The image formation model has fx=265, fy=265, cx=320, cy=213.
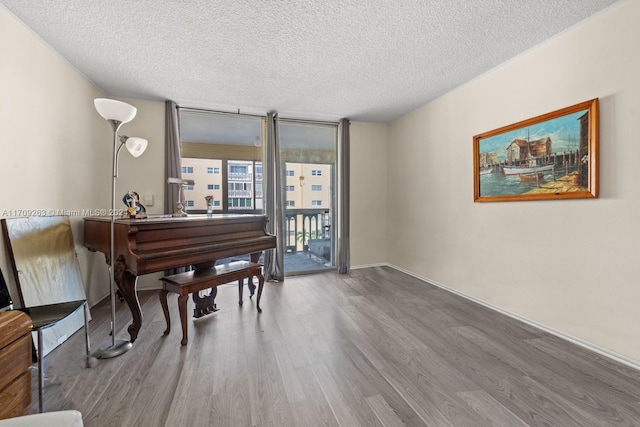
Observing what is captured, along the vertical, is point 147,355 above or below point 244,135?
below

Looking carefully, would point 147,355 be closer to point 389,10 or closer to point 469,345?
point 469,345

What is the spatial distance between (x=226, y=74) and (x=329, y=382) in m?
3.05

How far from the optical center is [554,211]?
2338 mm

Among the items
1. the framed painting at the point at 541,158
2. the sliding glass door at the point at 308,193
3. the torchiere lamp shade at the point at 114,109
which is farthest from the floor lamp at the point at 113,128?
the framed painting at the point at 541,158

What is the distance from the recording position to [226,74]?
9.45ft

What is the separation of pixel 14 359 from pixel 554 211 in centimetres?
367

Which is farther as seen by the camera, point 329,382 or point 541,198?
point 541,198

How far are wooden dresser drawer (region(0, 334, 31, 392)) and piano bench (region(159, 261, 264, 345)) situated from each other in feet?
3.04

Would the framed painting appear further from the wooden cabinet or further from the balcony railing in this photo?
the wooden cabinet

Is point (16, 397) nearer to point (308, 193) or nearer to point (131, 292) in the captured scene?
point (131, 292)

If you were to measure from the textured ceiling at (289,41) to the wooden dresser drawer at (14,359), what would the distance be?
2.19 meters

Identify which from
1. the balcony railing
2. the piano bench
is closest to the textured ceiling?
the balcony railing

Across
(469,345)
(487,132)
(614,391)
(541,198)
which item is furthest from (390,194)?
(614,391)

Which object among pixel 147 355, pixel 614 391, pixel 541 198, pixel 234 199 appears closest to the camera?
pixel 614 391
